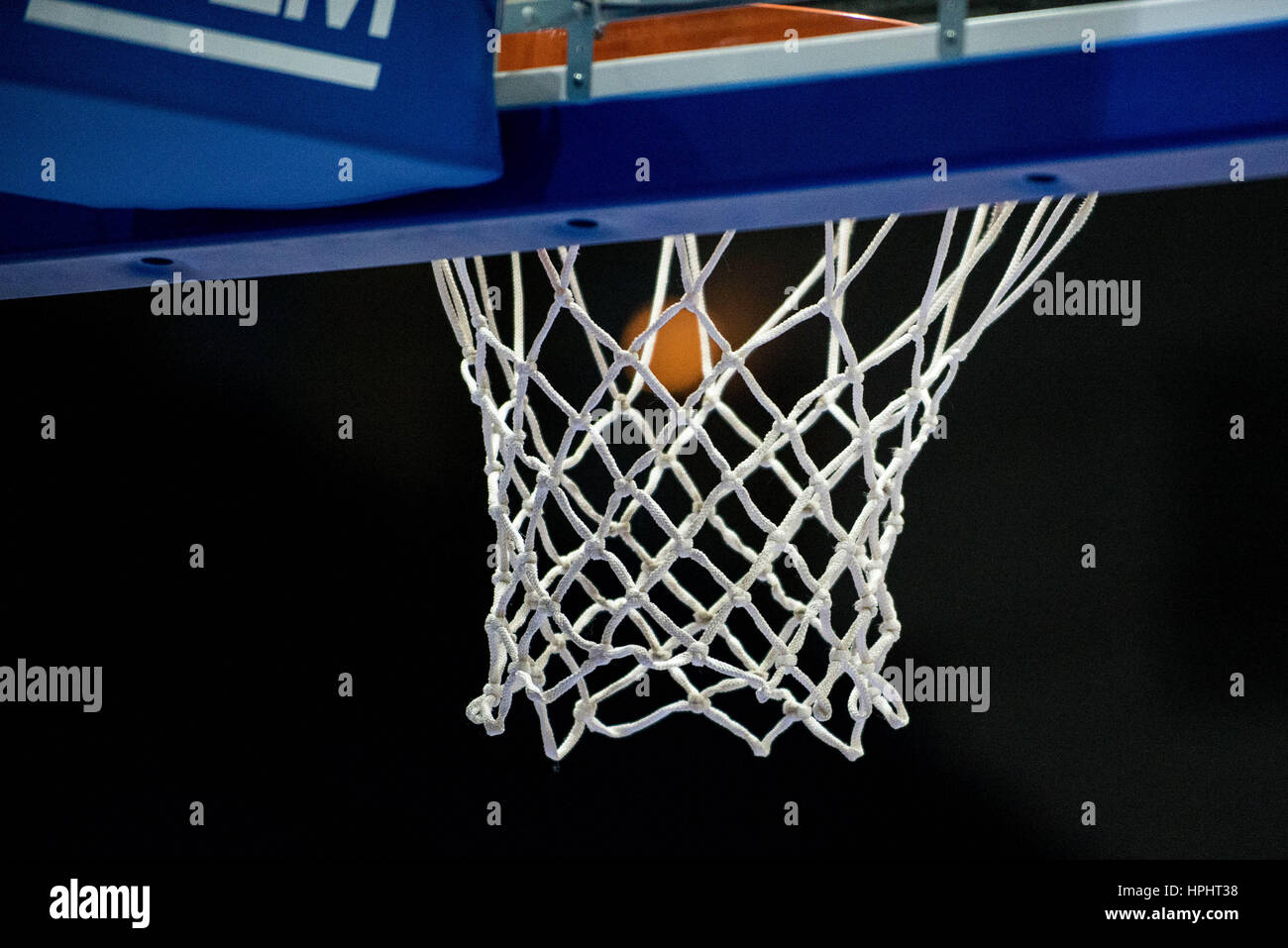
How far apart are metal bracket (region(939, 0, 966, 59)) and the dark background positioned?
7.64 feet

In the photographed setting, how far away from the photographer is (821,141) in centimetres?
87

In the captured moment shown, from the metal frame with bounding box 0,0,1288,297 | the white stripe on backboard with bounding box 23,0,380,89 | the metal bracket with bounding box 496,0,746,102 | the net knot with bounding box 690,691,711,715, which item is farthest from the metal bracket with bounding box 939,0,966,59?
the net knot with bounding box 690,691,711,715

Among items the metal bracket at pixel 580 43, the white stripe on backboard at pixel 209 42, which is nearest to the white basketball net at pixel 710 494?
the metal bracket at pixel 580 43

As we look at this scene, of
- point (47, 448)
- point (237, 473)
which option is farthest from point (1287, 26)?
point (47, 448)

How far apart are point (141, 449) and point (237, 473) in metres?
0.24

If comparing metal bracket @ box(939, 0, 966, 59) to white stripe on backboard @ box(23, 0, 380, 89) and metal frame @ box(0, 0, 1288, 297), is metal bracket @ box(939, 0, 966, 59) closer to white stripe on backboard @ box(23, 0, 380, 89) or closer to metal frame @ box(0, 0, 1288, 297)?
metal frame @ box(0, 0, 1288, 297)

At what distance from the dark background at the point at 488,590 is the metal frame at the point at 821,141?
231 centimetres

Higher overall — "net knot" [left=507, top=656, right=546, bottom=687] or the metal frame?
the metal frame

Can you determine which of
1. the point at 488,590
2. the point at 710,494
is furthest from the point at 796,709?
the point at 488,590

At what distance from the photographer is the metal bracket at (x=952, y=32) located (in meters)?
0.86

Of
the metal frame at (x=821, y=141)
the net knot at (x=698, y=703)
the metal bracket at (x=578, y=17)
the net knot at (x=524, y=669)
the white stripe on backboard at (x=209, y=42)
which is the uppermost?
the metal bracket at (x=578, y=17)

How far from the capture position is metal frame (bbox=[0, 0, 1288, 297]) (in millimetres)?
819

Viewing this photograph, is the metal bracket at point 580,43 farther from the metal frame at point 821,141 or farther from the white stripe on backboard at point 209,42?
the white stripe on backboard at point 209,42

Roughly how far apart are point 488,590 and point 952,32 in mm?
2493
